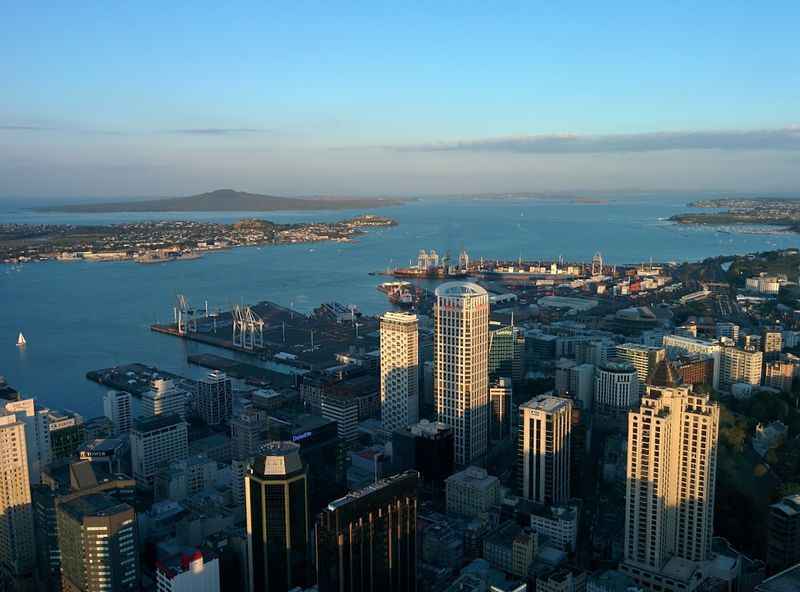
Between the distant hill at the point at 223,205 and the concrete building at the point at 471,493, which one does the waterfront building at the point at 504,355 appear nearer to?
the concrete building at the point at 471,493

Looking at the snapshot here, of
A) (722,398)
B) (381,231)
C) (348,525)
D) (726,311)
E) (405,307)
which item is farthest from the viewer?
(381,231)

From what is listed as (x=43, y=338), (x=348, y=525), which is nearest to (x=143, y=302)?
(x=43, y=338)

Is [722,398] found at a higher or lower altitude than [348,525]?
lower

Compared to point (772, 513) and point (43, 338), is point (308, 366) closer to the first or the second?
point (43, 338)

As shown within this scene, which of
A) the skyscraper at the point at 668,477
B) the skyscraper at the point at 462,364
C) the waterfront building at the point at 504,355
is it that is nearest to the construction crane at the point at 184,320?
the waterfront building at the point at 504,355

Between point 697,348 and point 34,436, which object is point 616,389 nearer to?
point 697,348

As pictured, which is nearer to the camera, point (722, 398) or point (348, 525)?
point (348, 525)

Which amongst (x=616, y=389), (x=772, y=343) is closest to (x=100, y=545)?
(x=616, y=389)
